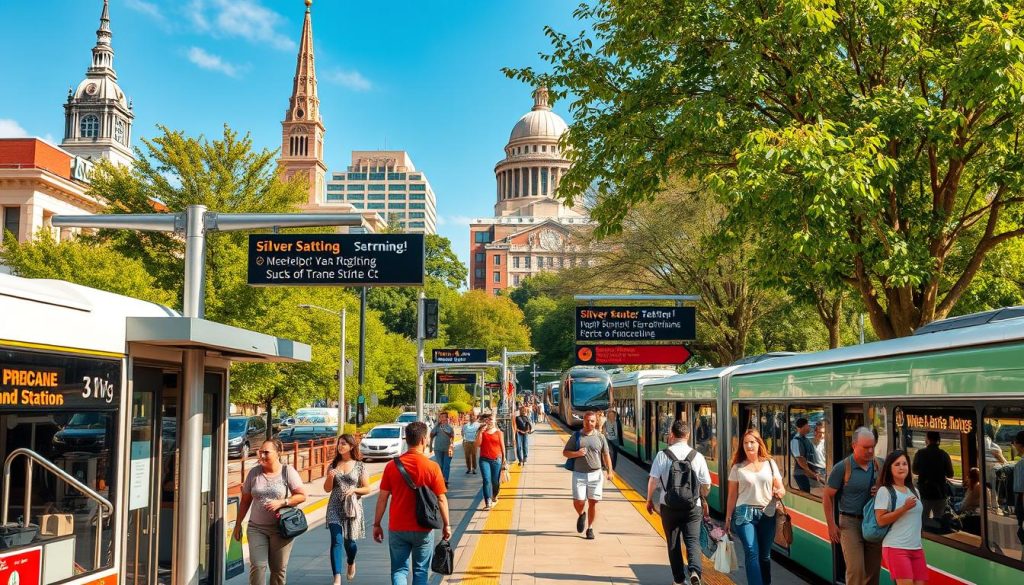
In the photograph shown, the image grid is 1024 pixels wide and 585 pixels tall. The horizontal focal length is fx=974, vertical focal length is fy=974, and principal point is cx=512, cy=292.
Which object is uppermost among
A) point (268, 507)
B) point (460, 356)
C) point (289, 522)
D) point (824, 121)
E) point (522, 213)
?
point (522, 213)

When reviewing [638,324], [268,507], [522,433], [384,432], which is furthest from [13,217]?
[268,507]

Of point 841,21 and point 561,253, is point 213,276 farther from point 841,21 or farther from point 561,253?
point 841,21

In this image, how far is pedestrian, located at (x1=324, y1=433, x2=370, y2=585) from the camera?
9.98 metres

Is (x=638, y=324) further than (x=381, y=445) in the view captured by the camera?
No

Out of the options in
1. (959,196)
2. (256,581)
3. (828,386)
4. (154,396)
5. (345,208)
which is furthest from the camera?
(345,208)

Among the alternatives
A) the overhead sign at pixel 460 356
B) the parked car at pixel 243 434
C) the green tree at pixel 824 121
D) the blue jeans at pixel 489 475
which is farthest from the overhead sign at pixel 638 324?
the parked car at pixel 243 434

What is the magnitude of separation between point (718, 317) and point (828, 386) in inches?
967

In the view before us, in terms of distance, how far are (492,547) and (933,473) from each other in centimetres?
652

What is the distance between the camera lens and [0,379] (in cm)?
535

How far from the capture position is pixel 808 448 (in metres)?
11.2

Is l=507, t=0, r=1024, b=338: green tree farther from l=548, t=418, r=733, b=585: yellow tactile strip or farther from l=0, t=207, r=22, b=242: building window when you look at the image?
l=0, t=207, r=22, b=242: building window

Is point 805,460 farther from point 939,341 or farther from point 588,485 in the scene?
point 939,341

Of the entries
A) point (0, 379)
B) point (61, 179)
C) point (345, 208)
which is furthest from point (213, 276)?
point (345, 208)

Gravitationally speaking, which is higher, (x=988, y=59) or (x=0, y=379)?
(x=988, y=59)
